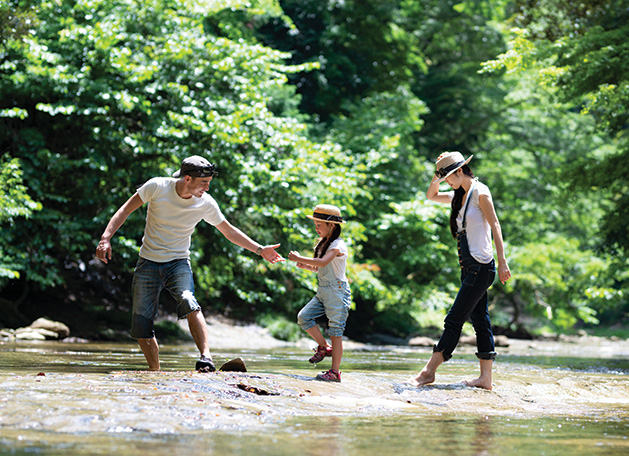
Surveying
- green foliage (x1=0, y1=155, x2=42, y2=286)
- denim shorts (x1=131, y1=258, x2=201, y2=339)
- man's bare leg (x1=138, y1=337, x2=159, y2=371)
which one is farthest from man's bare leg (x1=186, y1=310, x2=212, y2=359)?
green foliage (x1=0, y1=155, x2=42, y2=286)

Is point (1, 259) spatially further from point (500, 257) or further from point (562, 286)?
point (562, 286)

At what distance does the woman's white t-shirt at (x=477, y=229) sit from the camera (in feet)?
21.6

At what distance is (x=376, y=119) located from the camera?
24.0 meters

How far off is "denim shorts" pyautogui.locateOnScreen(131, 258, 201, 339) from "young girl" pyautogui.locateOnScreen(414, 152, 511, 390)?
2.21 meters

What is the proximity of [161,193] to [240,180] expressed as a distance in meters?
8.60

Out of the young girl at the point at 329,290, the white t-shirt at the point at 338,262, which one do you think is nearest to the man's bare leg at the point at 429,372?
the young girl at the point at 329,290

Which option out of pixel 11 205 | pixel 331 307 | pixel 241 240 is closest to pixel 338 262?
pixel 331 307

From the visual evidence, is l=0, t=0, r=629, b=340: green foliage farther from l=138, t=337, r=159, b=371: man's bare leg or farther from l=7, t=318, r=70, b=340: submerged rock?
l=138, t=337, r=159, b=371: man's bare leg

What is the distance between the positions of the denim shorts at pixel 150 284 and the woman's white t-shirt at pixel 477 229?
96.0 inches

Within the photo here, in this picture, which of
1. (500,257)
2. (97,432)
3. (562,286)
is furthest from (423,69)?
(97,432)

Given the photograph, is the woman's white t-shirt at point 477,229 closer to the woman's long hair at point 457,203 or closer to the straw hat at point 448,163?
the woman's long hair at point 457,203

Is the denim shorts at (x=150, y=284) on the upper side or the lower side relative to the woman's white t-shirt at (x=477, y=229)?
lower

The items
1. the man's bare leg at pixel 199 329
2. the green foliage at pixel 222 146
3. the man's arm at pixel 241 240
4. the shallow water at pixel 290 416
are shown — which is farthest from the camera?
the green foliage at pixel 222 146

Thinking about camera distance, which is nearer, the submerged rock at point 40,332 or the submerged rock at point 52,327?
the submerged rock at point 40,332
